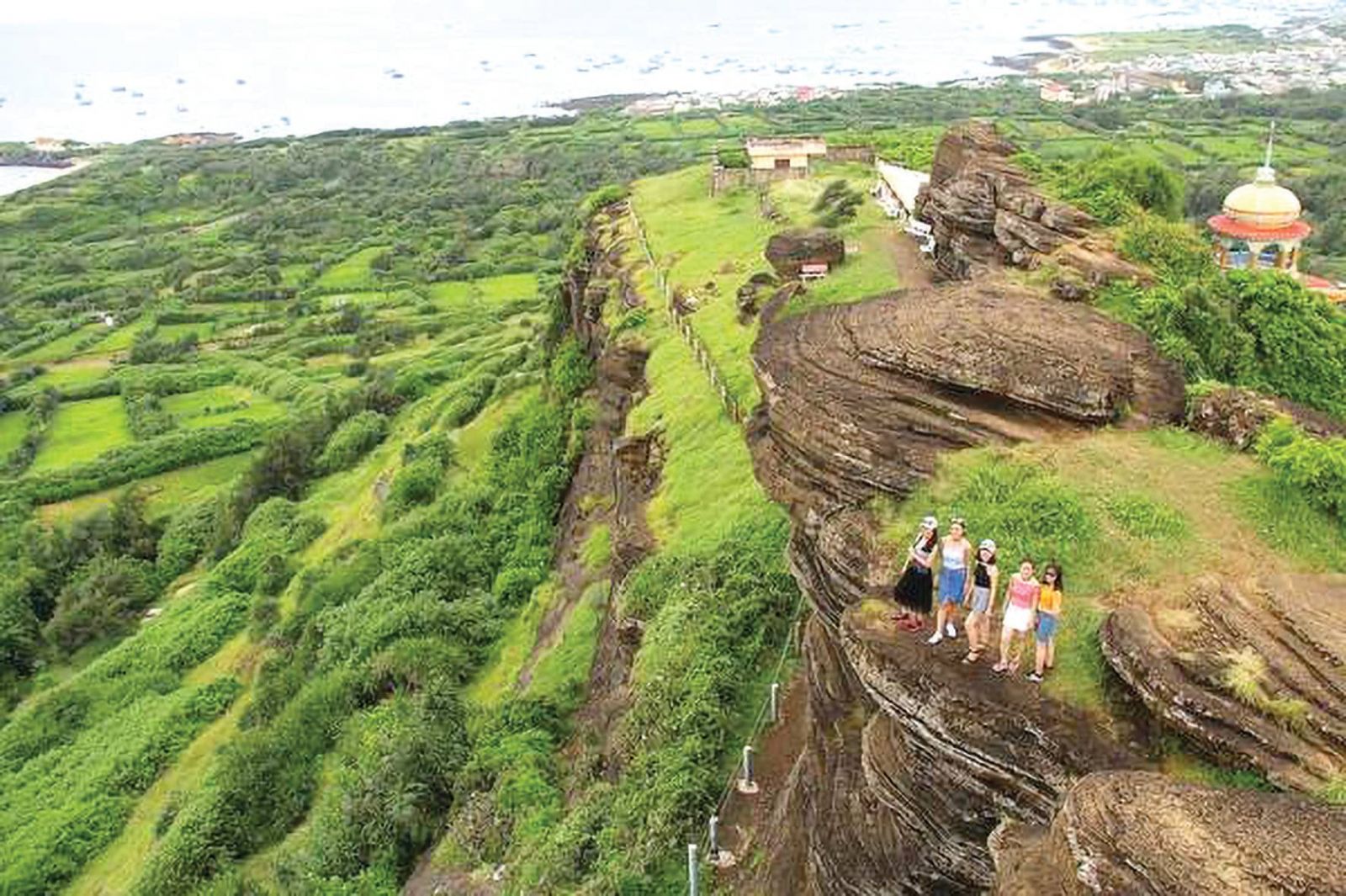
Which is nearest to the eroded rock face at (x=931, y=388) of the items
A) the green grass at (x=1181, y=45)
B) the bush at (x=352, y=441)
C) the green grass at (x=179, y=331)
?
the bush at (x=352, y=441)

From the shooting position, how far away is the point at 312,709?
28.3m

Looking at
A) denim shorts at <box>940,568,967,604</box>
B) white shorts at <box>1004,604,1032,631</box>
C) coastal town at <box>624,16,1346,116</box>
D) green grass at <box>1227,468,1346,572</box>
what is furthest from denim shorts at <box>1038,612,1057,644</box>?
coastal town at <box>624,16,1346,116</box>

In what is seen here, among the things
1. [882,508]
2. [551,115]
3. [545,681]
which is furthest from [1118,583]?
[551,115]

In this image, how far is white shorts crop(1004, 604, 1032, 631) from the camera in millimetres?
9961

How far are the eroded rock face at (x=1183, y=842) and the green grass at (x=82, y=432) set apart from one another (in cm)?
6045

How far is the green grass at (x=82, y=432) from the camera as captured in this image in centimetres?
6072

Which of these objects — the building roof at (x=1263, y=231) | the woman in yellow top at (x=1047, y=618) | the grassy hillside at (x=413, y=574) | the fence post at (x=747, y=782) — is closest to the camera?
the woman in yellow top at (x=1047, y=618)

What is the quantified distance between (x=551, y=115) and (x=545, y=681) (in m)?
138

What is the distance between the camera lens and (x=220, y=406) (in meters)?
66.4

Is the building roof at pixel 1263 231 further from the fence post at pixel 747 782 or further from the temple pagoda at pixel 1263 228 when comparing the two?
the fence post at pixel 747 782

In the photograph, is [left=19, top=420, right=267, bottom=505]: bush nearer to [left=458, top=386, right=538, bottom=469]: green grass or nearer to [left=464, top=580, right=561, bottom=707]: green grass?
[left=458, top=386, right=538, bottom=469]: green grass

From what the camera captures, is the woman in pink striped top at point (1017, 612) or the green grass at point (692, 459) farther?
the green grass at point (692, 459)

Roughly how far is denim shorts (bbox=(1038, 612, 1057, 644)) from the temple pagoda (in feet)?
71.7

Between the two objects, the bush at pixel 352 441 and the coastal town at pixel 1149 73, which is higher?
the coastal town at pixel 1149 73
